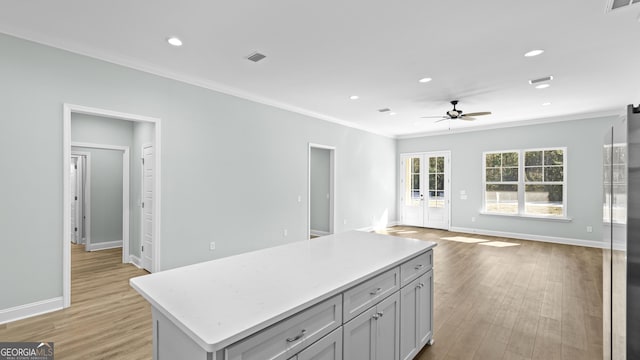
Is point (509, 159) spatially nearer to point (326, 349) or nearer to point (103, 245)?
point (326, 349)

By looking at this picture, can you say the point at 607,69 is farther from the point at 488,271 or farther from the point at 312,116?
the point at 312,116

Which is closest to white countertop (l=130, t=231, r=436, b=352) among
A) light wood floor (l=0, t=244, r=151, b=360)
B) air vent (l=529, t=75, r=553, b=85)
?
light wood floor (l=0, t=244, r=151, b=360)

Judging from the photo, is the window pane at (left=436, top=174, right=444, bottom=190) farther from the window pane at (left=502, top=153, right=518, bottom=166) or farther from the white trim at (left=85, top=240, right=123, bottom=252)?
the white trim at (left=85, top=240, right=123, bottom=252)

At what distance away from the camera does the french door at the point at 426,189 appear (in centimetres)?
807

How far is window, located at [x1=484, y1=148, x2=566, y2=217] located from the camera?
6496 mm

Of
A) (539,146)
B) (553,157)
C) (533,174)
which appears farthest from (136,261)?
(553,157)

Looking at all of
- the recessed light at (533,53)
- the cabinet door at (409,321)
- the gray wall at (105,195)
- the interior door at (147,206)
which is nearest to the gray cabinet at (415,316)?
the cabinet door at (409,321)

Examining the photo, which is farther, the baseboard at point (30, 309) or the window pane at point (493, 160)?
the window pane at point (493, 160)

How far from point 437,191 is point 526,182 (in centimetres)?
210

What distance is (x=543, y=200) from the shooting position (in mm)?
6660

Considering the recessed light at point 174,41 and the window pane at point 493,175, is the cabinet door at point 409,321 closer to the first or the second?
the recessed light at point 174,41

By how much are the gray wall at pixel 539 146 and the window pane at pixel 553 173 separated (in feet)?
0.53

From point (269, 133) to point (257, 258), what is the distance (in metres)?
3.54

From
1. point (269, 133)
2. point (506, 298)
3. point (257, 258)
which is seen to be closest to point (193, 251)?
point (269, 133)
